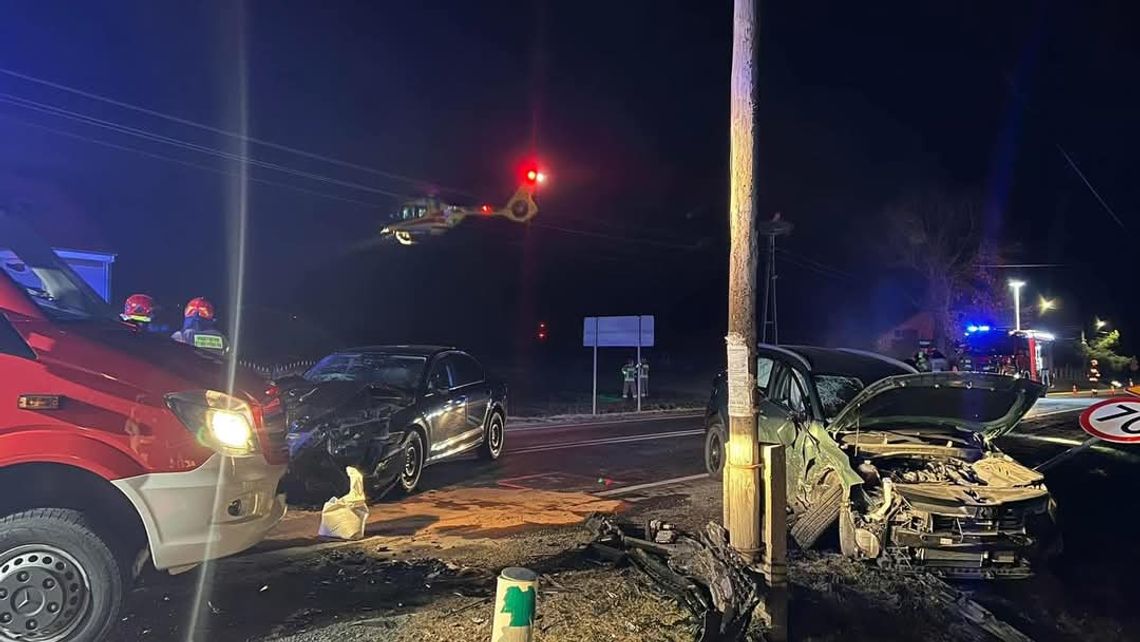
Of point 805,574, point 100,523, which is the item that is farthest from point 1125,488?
point 100,523

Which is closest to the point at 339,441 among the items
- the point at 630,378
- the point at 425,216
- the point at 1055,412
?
the point at 425,216

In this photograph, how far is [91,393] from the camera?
12.4ft

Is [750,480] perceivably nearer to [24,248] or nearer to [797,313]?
[24,248]

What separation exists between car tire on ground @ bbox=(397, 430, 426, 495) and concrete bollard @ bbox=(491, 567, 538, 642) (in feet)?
16.4

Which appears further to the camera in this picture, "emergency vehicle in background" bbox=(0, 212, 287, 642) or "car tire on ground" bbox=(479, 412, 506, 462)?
"car tire on ground" bbox=(479, 412, 506, 462)

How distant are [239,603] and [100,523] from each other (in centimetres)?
131

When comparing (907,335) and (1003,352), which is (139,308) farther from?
(907,335)

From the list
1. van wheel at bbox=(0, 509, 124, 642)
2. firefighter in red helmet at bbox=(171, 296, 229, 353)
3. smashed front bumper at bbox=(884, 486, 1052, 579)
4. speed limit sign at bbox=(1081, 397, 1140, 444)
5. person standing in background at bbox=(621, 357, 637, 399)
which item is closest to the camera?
van wheel at bbox=(0, 509, 124, 642)

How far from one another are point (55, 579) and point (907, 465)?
6228 mm

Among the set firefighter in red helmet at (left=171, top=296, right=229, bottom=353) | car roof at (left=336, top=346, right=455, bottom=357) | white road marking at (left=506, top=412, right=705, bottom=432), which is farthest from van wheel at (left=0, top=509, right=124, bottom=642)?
white road marking at (left=506, top=412, right=705, bottom=432)

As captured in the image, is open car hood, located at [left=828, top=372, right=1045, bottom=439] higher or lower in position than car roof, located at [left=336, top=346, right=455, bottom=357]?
lower

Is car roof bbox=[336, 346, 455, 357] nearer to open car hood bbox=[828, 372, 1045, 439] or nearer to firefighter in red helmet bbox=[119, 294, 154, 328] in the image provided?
firefighter in red helmet bbox=[119, 294, 154, 328]

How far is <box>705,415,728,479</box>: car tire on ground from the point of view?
9.44m

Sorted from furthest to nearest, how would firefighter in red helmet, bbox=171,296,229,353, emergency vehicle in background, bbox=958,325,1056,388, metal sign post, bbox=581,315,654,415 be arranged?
1. emergency vehicle in background, bbox=958,325,1056,388
2. metal sign post, bbox=581,315,654,415
3. firefighter in red helmet, bbox=171,296,229,353
